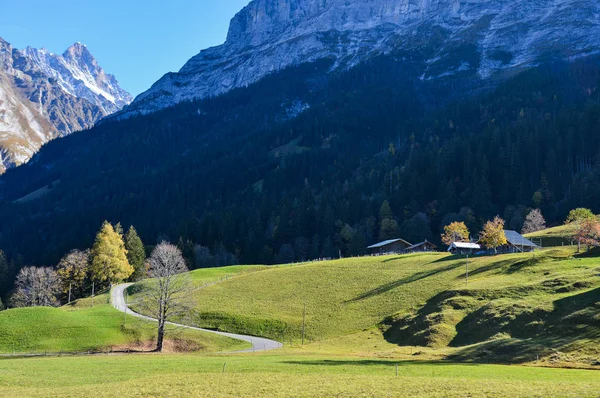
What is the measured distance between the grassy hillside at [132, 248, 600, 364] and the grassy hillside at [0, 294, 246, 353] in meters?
8.49

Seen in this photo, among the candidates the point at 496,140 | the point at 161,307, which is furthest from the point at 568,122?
the point at 161,307

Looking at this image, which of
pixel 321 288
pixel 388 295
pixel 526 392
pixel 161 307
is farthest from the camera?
pixel 321 288

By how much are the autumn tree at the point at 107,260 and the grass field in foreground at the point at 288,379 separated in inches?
2691

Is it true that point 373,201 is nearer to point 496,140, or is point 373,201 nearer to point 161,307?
point 496,140

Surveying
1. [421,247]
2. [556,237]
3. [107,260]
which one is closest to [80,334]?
[107,260]

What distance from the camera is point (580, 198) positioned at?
513 feet

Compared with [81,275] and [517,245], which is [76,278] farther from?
[517,245]

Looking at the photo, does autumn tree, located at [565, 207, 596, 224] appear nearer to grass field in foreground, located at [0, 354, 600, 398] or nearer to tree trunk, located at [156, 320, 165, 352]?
grass field in foreground, located at [0, 354, 600, 398]

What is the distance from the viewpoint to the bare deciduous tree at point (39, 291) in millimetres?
126625

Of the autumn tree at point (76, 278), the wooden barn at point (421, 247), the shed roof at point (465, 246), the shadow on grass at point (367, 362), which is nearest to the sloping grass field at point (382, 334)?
the shadow on grass at point (367, 362)

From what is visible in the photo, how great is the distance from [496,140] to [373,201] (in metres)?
52.3

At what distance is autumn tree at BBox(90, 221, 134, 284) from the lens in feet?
397

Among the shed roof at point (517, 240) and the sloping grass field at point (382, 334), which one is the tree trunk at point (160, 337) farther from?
the shed roof at point (517, 240)

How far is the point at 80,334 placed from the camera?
74188mm
